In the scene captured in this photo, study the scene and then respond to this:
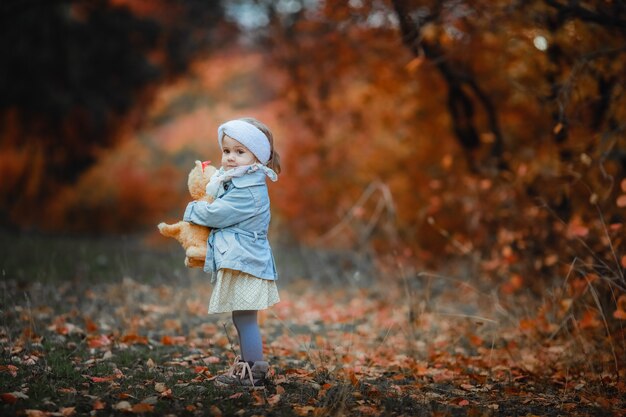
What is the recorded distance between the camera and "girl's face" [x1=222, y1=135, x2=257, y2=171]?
381 cm

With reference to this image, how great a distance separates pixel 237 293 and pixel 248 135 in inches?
37.6

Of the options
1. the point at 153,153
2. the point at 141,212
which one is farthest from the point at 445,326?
the point at 153,153

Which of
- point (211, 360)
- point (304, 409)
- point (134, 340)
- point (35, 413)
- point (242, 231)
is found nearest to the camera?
point (35, 413)

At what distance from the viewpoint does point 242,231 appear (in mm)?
3789

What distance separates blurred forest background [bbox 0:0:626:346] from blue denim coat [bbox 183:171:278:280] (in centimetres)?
224

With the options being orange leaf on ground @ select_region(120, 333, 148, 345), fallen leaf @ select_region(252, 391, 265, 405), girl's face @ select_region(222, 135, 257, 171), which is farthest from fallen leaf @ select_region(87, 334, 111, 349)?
girl's face @ select_region(222, 135, 257, 171)

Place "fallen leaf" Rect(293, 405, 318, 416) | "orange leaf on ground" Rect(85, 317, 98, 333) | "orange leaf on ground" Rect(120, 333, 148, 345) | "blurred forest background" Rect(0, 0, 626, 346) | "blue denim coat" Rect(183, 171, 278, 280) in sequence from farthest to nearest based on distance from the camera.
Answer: "blurred forest background" Rect(0, 0, 626, 346)
"orange leaf on ground" Rect(85, 317, 98, 333)
"orange leaf on ground" Rect(120, 333, 148, 345)
"blue denim coat" Rect(183, 171, 278, 280)
"fallen leaf" Rect(293, 405, 318, 416)

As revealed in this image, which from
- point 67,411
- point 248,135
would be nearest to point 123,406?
point 67,411

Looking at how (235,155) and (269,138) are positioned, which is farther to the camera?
(269,138)

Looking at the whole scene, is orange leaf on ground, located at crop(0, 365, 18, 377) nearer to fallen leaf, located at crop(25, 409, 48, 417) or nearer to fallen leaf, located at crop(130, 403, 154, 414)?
fallen leaf, located at crop(25, 409, 48, 417)

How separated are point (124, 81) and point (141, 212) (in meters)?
3.81

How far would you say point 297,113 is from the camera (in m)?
12.4

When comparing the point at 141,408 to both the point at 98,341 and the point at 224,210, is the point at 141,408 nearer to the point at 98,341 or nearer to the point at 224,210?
the point at 224,210

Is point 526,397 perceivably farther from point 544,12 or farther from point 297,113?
point 297,113
